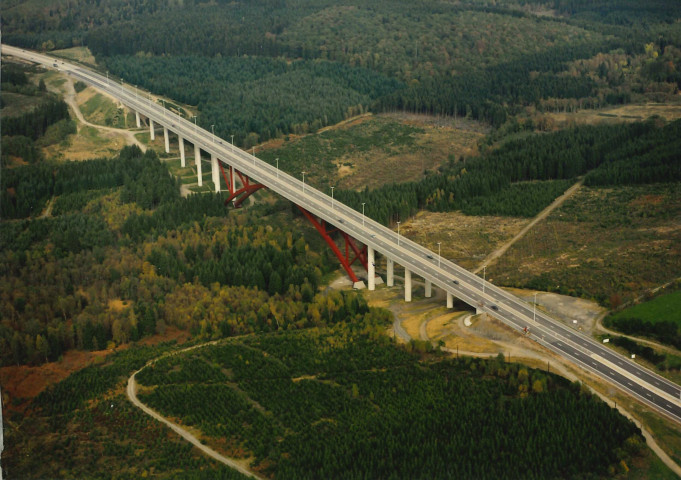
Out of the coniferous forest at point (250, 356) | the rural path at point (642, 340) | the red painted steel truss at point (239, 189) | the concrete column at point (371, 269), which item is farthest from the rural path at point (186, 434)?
the red painted steel truss at point (239, 189)

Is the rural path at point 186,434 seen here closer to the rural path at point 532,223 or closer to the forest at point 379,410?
the forest at point 379,410

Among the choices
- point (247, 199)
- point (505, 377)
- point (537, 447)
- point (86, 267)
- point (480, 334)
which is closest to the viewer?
point (537, 447)

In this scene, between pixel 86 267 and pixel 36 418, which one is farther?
pixel 86 267

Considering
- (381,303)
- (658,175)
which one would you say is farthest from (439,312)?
(658,175)

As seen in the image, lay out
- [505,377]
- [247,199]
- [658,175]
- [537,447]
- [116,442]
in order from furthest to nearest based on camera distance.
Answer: [247,199], [658,175], [505,377], [116,442], [537,447]

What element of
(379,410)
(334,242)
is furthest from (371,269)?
(379,410)

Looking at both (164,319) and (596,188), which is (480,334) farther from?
(596,188)

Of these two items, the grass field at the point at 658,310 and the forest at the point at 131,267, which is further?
the forest at the point at 131,267
